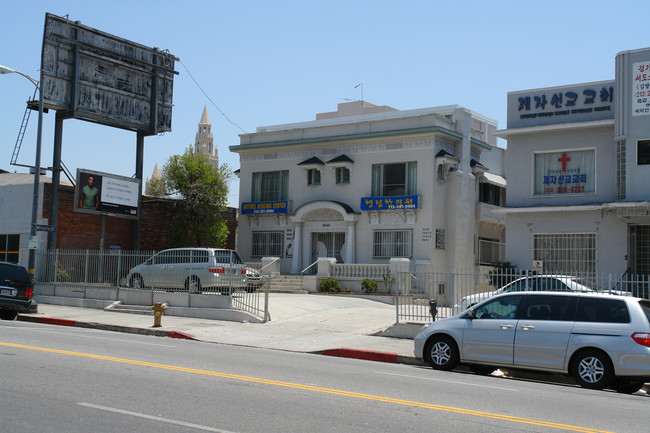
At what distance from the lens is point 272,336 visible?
18.9m

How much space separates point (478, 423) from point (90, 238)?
101ft

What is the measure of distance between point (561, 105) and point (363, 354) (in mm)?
13903

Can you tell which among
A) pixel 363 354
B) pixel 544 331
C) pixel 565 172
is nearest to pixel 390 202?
pixel 565 172

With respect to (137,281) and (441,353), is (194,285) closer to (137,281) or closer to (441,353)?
(137,281)

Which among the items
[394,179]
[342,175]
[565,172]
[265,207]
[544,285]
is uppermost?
[342,175]

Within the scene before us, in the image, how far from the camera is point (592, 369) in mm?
12102

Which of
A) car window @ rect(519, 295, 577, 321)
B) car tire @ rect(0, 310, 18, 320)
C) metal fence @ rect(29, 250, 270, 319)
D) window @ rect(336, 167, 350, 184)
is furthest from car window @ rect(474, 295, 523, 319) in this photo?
window @ rect(336, 167, 350, 184)

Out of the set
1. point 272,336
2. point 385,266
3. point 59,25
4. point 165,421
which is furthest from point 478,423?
point 59,25

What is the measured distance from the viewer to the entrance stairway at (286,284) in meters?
31.8

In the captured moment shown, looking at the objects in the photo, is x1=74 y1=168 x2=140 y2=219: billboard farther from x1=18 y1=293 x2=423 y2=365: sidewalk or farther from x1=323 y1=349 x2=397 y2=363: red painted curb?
x1=323 y1=349 x2=397 y2=363: red painted curb

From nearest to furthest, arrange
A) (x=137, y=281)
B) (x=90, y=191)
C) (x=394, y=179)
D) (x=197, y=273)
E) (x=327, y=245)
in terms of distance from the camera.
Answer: (x=197, y=273) < (x=137, y=281) < (x=90, y=191) < (x=394, y=179) < (x=327, y=245)

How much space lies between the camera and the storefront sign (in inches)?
912

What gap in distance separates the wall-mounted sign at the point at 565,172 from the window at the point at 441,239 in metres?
7.21

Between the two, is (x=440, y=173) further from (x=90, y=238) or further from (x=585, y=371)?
(x=585, y=371)
